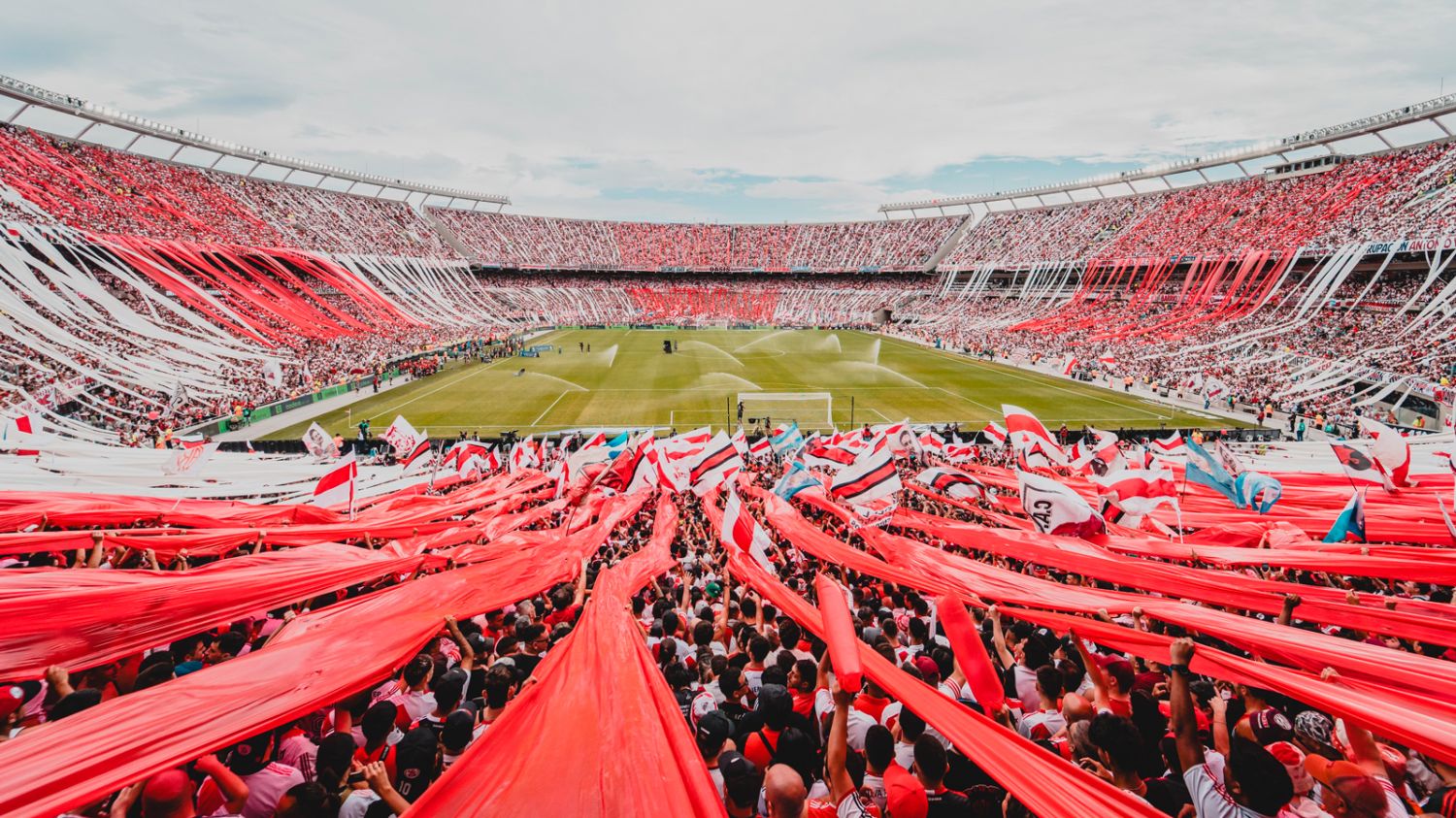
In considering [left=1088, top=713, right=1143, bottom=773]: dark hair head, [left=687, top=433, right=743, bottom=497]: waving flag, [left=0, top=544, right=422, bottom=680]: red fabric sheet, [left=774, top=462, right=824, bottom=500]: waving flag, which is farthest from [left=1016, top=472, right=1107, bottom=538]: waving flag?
[left=0, top=544, right=422, bottom=680]: red fabric sheet

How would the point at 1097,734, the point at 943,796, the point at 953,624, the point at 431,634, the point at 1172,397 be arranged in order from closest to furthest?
1. the point at 943,796
2. the point at 1097,734
3. the point at 953,624
4. the point at 431,634
5. the point at 1172,397

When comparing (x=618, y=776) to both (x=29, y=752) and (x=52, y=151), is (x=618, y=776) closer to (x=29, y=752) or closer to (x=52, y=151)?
(x=29, y=752)

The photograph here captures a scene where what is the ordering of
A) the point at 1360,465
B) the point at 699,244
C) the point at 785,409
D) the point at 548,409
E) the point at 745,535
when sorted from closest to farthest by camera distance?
the point at 745,535, the point at 1360,465, the point at 785,409, the point at 548,409, the point at 699,244

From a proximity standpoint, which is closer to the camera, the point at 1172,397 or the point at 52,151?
the point at 1172,397

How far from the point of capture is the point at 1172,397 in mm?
37031

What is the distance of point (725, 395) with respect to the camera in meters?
38.2

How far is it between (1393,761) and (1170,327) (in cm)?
5824

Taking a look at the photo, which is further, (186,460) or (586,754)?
(186,460)

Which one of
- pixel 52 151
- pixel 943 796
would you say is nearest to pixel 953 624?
pixel 943 796

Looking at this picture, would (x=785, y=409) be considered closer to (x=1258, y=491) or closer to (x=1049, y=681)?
(x=1258, y=491)

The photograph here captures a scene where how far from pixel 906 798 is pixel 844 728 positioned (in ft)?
1.42

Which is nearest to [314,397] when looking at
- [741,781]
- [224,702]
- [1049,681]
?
[224,702]

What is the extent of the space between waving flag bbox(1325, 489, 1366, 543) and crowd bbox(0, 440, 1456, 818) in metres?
2.08

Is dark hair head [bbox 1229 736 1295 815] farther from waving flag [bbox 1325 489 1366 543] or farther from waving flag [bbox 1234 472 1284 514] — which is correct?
waving flag [bbox 1234 472 1284 514]
